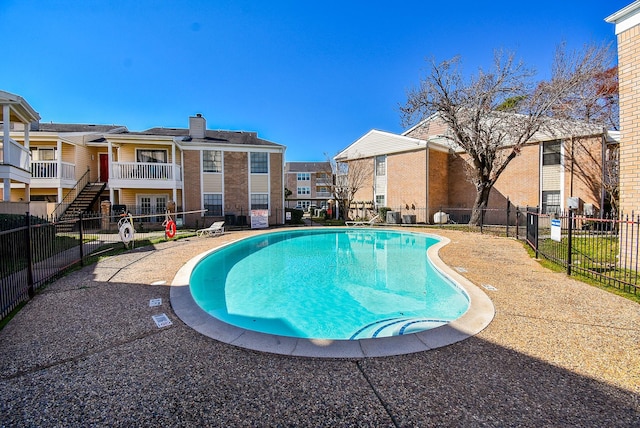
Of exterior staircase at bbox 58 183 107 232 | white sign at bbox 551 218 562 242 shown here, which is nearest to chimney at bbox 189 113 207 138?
exterior staircase at bbox 58 183 107 232

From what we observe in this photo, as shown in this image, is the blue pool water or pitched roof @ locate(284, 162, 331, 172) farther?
pitched roof @ locate(284, 162, 331, 172)

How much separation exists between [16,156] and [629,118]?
836 inches

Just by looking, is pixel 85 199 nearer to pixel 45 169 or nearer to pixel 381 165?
pixel 45 169

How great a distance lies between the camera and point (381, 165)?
2512 centimetres

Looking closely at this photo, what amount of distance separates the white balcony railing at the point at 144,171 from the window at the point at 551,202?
80.5 ft

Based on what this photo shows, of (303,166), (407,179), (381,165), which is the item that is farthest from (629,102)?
(303,166)

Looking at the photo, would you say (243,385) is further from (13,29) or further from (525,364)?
(13,29)

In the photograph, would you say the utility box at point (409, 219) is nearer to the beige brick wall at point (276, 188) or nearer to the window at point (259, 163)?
the beige brick wall at point (276, 188)

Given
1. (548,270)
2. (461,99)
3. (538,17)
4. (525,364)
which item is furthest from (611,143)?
(525,364)

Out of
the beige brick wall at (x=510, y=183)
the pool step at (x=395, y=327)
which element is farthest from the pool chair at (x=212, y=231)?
the beige brick wall at (x=510, y=183)

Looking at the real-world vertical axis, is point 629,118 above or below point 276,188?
above

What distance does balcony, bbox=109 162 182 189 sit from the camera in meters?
17.2

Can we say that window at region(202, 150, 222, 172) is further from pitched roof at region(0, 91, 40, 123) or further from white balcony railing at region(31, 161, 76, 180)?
pitched roof at region(0, 91, 40, 123)

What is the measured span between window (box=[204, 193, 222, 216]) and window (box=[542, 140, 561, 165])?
22579mm
